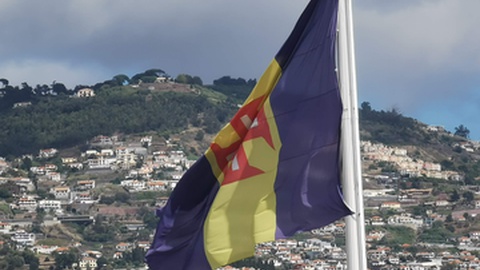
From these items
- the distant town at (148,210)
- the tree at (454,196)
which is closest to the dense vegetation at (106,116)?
the distant town at (148,210)

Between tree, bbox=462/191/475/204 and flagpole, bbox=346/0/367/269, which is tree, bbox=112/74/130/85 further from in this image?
flagpole, bbox=346/0/367/269

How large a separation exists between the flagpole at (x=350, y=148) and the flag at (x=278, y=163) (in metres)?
0.06

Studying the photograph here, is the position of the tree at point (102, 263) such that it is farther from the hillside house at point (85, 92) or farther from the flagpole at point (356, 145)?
the flagpole at point (356, 145)

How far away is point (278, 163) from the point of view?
11.0m

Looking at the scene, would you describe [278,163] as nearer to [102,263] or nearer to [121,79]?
[102,263]

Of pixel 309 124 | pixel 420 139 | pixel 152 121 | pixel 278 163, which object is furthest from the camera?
pixel 420 139

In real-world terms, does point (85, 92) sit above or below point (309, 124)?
above

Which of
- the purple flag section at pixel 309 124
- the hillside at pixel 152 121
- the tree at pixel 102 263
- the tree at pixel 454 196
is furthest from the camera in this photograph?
the hillside at pixel 152 121

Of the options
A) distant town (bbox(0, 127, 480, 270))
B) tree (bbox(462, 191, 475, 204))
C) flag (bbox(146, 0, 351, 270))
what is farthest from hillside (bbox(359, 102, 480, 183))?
flag (bbox(146, 0, 351, 270))

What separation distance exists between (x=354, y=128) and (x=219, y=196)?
132 cm

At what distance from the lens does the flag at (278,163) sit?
10703mm

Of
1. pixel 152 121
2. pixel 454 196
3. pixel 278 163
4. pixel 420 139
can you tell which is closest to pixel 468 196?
pixel 454 196

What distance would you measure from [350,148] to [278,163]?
28.6 inches

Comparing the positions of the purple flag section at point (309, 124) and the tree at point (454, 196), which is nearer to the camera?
the purple flag section at point (309, 124)
